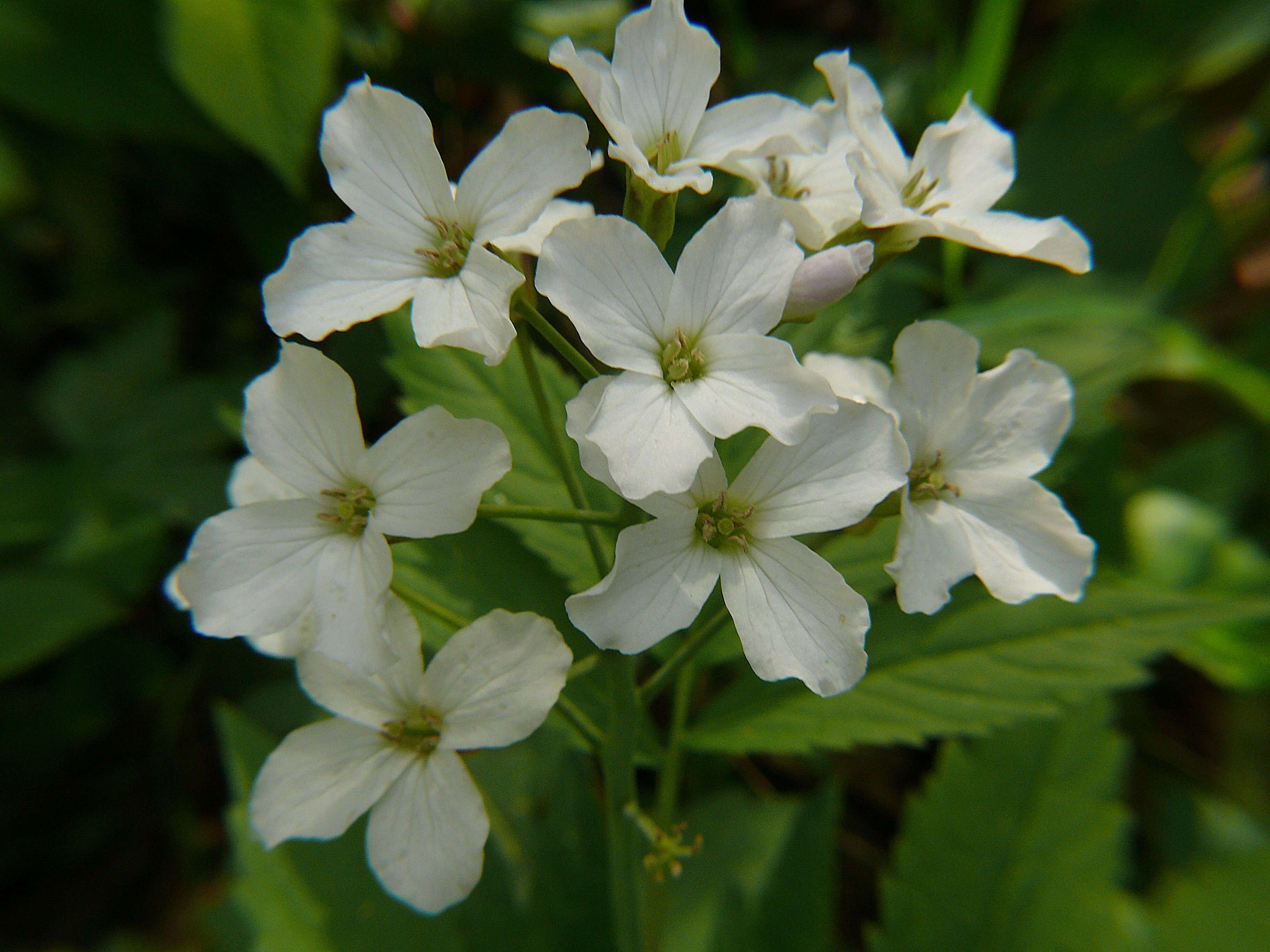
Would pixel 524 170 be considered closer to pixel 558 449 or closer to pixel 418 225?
pixel 418 225

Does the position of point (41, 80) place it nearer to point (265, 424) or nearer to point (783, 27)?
point (265, 424)

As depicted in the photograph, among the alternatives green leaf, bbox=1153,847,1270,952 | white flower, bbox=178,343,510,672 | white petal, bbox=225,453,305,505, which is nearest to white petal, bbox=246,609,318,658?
white flower, bbox=178,343,510,672

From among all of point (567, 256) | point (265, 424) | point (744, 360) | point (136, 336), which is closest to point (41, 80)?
point (136, 336)

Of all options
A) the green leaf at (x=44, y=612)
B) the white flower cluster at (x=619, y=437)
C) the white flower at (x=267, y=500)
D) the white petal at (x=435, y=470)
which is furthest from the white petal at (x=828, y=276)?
the green leaf at (x=44, y=612)

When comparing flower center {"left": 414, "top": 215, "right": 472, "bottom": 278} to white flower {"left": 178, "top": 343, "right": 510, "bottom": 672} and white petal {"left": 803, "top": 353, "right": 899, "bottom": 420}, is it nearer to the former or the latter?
white flower {"left": 178, "top": 343, "right": 510, "bottom": 672}

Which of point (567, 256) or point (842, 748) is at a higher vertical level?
point (567, 256)
